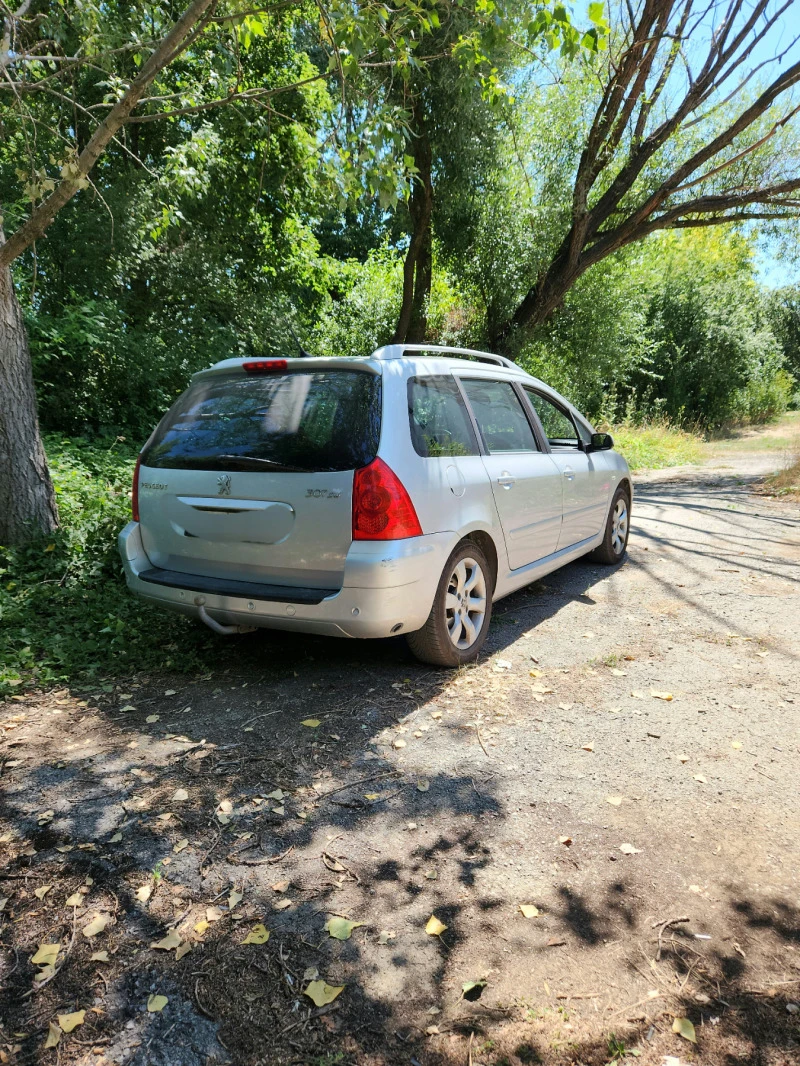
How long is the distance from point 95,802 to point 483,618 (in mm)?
2493

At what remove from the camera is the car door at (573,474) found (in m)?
5.96

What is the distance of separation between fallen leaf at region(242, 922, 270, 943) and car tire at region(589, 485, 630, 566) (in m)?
5.33

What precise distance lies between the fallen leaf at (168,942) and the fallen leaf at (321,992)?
18.5 inches

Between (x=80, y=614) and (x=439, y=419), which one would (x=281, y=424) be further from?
(x=80, y=614)

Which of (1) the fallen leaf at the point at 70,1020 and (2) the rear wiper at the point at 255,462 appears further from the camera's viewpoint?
(2) the rear wiper at the point at 255,462

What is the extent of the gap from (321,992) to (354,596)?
1953mm

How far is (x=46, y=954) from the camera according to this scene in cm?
233

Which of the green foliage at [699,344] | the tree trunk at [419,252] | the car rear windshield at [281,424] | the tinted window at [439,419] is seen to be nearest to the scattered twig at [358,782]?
the car rear windshield at [281,424]

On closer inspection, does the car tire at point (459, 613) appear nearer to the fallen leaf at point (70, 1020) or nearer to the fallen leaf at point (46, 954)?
the fallen leaf at point (46, 954)

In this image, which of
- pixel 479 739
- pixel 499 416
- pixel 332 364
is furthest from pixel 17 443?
pixel 479 739

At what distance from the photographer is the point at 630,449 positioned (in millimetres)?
17656

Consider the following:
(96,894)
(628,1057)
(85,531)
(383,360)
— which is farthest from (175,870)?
(85,531)

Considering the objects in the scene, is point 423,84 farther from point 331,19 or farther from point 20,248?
point 20,248

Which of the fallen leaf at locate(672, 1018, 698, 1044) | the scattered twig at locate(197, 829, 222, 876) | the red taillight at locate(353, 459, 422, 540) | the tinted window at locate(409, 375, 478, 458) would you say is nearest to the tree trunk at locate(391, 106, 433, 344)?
the tinted window at locate(409, 375, 478, 458)
